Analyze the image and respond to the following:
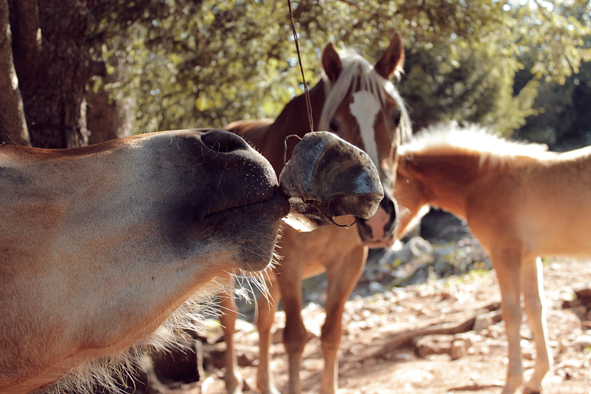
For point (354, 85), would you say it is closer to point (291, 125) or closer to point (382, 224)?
point (291, 125)

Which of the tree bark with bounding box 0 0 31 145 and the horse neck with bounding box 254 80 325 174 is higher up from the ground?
the tree bark with bounding box 0 0 31 145

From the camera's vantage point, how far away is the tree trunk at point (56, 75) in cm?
269

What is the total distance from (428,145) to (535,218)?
1214 mm

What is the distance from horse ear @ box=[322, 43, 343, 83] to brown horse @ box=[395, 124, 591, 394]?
118cm

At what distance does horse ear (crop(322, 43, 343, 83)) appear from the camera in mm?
2889

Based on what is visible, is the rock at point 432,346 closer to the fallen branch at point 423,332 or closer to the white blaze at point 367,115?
the fallen branch at point 423,332

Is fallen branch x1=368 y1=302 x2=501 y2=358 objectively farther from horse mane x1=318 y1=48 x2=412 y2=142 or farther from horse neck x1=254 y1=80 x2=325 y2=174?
horse mane x1=318 y1=48 x2=412 y2=142

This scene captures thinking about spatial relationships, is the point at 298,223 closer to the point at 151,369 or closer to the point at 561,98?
the point at 151,369

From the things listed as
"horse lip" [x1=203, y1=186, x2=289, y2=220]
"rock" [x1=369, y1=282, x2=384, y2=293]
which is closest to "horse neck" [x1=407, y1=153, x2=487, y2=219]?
"horse lip" [x1=203, y1=186, x2=289, y2=220]

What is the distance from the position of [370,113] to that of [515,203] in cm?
200

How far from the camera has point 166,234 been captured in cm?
113

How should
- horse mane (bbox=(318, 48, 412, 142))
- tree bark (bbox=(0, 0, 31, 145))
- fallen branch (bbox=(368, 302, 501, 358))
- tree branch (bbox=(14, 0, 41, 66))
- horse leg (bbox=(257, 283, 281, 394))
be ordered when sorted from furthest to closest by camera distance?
fallen branch (bbox=(368, 302, 501, 358)) → horse leg (bbox=(257, 283, 281, 394)) → horse mane (bbox=(318, 48, 412, 142)) → tree branch (bbox=(14, 0, 41, 66)) → tree bark (bbox=(0, 0, 31, 145))

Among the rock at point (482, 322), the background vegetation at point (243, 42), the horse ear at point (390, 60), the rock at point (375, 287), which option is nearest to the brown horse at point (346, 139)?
the horse ear at point (390, 60)

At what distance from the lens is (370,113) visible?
2.64 meters
